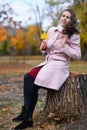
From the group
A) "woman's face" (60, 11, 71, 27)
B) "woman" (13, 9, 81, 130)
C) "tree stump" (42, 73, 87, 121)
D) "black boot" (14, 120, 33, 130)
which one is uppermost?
"woman's face" (60, 11, 71, 27)

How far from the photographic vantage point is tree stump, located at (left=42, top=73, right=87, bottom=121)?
702 cm

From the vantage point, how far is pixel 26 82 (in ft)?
22.2

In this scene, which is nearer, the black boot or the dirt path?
the black boot

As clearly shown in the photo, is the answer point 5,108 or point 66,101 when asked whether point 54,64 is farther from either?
point 5,108

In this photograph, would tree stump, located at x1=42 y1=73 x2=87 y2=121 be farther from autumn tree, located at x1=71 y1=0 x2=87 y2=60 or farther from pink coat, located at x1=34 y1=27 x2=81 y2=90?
autumn tree, located at x1=71 y1=0 x2=87 y2=60

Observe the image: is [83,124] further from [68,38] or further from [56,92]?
[68,38]

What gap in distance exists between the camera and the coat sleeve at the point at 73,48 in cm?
676

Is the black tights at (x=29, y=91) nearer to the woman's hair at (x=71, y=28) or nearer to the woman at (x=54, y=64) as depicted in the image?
the woman at (x=54, y=64)

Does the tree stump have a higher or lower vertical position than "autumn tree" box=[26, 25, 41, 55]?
higher

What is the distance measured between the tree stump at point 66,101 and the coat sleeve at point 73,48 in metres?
0.44

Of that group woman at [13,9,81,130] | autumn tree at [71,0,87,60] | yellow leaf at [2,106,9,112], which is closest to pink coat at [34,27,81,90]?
woman at [13,9,81,130]

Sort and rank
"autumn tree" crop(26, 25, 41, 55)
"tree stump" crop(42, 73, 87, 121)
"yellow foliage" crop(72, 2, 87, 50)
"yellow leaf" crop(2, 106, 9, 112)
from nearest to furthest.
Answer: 1. "tree stump" crop(42, 73, 87, 121)
2. "yellow leaf" crop(2, 106, 9, 112)
3. "yellow foliage" crop(72, 2, 87, 50)
4. "autumn tree" crop(26, 25, 41, 55)

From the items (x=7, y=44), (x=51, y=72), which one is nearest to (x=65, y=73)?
(x=51, y=72)

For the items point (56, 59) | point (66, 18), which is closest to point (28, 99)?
point (56, 59)
